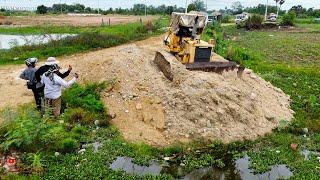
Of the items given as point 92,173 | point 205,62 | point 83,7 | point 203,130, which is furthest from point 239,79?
point 83,7

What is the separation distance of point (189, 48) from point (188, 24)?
0.86 m

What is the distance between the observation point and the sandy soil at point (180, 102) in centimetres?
1034

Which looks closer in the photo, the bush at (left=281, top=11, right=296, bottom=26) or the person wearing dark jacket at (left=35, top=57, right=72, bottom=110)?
the person wearing dark jacket at (left=35, top=57, right=72, bottom=110)

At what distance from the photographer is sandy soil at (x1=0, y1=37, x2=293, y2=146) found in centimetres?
1034

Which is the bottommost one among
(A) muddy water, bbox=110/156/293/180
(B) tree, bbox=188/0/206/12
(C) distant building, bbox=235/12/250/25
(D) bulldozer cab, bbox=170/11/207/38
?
(A) muddy water, bbox=110/156/293/180

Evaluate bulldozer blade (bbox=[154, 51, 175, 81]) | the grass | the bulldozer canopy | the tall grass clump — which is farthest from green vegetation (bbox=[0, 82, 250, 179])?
the bulldozer canopy

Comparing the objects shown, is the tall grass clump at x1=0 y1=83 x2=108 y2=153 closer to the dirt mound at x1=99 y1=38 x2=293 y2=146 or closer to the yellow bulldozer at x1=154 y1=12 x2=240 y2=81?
the dirt mound at x1=99 y1=38 x2=293 y2=146

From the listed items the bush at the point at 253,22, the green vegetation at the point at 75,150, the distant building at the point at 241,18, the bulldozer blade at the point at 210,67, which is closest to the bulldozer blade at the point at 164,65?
the bulldozer blade at the point at 210,67

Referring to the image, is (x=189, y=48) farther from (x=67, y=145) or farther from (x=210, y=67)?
(x=67, y=145)

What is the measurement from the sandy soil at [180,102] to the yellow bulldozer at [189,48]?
0.30m

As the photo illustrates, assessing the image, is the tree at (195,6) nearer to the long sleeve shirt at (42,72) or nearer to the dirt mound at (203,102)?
the dirt mound at (203,102)

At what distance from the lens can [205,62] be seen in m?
13.5

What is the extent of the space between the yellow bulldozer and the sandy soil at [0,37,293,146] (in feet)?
0.99

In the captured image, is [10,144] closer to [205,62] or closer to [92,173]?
[92,173]
